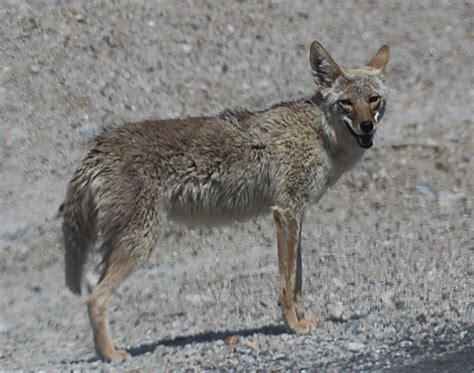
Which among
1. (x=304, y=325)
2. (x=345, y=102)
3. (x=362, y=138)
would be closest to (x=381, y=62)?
(x=345, y=102)

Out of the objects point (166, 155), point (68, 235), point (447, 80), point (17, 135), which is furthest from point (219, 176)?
point (447, 80)

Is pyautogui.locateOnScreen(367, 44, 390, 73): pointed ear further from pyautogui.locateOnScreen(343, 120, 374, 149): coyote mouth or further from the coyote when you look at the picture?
pyautogui.locateOnScreen(343, 120, 374, 149): coyote mouth

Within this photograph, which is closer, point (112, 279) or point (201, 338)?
point (112, 279)

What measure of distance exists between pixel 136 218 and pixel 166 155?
0.58m

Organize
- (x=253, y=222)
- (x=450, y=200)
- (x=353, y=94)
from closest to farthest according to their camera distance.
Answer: (x=353, y=94), (x=253, y=222), (x=450, y=200)

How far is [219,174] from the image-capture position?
360 inches

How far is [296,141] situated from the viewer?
9430 mm

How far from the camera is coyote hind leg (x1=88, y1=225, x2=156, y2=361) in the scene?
28.0 ft

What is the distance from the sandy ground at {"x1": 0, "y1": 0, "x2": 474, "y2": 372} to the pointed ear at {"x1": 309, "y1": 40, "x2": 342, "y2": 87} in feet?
6.45

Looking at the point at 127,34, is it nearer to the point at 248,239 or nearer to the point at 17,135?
the point at 17,135

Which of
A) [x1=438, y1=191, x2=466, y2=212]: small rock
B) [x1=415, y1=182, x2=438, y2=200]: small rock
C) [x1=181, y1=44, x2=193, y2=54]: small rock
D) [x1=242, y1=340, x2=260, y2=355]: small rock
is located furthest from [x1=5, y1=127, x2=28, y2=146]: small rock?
[x1=242, y1=340, x2=260, y2=355]: small rock

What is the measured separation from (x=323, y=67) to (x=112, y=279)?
2.68m

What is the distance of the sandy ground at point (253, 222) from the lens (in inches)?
348

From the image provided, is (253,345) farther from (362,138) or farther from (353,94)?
(353,94)
